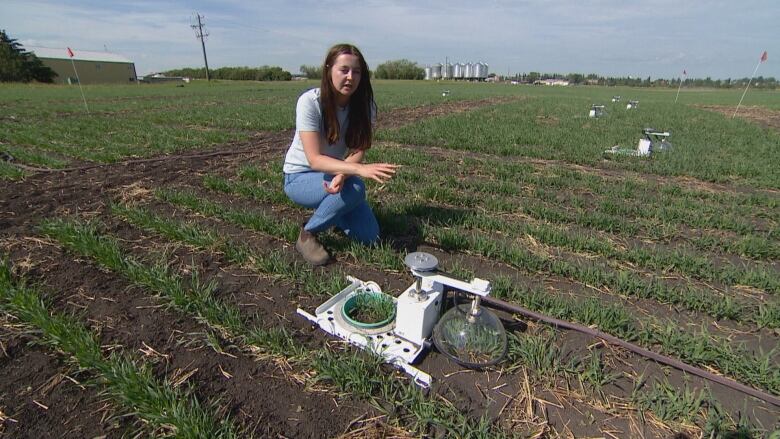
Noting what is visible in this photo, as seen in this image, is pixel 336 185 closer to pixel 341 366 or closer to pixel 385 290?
pixel 385 290

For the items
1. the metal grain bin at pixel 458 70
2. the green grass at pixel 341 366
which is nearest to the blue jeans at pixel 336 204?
the green grass at pixel 341 366

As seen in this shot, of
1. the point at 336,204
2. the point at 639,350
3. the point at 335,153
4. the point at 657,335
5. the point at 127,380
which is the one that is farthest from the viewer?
the point at 335,153

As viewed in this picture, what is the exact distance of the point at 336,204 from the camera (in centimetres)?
317

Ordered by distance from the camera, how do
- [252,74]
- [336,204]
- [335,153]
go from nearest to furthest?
[336,204] → [335,153] → [252,74]

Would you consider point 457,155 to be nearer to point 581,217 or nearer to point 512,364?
point 581,217

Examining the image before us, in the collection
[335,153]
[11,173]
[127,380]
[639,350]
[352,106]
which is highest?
[352,106]

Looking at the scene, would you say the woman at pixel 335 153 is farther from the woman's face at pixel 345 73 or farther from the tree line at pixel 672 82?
the tree line at pixel 672 82

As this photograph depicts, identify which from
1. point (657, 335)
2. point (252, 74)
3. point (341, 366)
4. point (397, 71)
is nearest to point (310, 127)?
point (341, 366)

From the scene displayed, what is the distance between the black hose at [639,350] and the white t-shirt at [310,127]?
1.89 meters

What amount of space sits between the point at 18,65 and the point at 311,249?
71.5m

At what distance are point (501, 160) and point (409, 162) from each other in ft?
6.60

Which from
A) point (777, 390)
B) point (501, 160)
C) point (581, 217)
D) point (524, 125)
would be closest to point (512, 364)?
point (777, 390)

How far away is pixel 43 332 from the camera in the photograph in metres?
2.25

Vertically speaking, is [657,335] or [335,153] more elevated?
[335,153]
